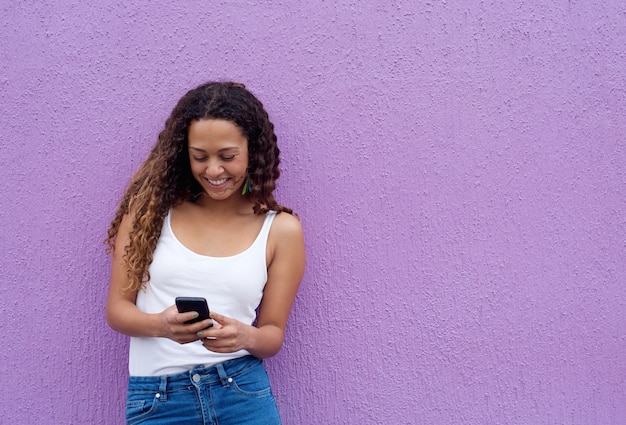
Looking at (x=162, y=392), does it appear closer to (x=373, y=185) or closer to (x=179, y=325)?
(x=179, y=325)

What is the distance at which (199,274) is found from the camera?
6.48 ft

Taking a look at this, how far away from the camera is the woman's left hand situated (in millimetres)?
1858

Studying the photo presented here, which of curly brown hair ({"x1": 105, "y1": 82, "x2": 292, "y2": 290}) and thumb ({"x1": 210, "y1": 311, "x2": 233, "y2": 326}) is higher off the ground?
curly brown hair ({"x1": 105, "y1": 82, "x2": 292, "y2": 290})

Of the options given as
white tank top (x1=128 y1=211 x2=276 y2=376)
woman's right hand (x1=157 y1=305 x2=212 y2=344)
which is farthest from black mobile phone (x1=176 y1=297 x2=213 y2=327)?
white tank top (x1=128 y1=211 x2=276 y2=376)

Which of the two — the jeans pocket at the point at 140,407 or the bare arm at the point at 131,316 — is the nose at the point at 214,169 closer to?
the bare arm at the point at 131,316

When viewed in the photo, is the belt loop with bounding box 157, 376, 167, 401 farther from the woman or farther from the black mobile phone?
the black mobile phone

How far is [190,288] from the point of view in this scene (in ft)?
6.51

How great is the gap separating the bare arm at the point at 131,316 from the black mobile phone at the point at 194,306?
0.05 ft

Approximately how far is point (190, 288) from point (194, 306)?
0.70 ft

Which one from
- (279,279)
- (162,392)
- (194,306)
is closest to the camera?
(194,306)

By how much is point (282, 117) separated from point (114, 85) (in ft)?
2.14

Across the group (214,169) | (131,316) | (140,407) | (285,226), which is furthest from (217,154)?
(140,407)

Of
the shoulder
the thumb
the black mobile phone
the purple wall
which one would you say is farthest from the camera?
the purple wall

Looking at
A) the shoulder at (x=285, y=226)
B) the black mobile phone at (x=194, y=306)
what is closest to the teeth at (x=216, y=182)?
the shoulder at (x=285, y=226)
